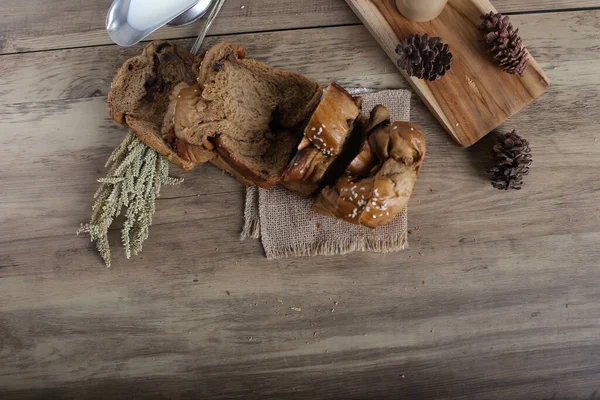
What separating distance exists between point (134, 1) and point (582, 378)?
92.1 inches

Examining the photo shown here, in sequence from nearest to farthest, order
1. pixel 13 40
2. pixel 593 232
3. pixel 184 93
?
1. pixel 184 93
2. pixel 593 232
3. pixel 13 40

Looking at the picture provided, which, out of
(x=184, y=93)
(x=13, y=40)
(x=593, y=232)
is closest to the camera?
(x=184, y=93)

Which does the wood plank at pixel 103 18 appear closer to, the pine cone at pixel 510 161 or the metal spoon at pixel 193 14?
the metal spoon at pixel 193 14

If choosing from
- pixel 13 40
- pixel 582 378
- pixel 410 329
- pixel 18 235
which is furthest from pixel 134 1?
pixel 582 378

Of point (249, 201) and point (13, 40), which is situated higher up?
point (13, 40)

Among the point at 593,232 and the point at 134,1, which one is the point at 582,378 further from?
the point at 134,1

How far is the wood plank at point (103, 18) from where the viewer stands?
1.84 m

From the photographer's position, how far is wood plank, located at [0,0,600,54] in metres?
1.84

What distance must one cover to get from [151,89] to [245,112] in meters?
0.41

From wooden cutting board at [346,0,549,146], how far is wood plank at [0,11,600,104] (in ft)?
0.42

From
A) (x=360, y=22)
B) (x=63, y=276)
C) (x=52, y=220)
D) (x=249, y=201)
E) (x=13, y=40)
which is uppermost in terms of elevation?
(x=360, y=22)

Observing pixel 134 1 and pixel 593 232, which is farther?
pixel 593 232

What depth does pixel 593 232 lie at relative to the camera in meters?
1.79

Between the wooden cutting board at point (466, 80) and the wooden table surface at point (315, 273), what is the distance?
9 centimetres
